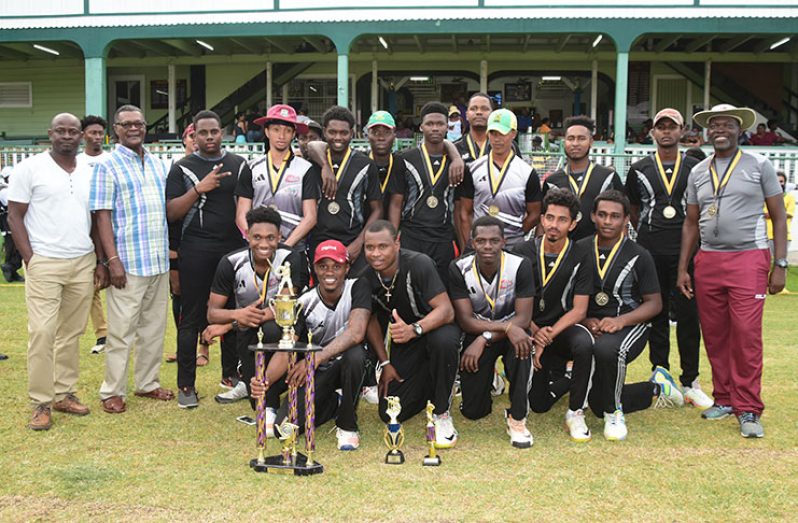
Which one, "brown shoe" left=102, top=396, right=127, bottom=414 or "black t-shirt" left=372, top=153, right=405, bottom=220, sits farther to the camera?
"black t-shirt" left=372, top=153, right=405, bottom=220

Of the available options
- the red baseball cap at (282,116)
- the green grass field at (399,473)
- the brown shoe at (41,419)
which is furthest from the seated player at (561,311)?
the brown shoe at (41,419)

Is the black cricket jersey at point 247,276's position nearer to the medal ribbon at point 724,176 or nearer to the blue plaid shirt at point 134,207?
the blue plaid shirt at point 134,207

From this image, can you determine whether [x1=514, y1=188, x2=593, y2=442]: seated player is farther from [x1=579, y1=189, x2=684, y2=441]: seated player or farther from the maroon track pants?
the maroon track pants

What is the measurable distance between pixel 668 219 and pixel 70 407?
4.58 meters

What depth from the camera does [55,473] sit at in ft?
15.2

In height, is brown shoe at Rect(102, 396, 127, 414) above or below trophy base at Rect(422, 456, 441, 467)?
above

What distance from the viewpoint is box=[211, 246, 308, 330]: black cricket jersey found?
18.8 feet

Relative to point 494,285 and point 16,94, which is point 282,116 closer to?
point 494,285

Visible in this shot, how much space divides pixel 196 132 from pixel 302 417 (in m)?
2.29

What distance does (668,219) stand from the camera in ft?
20.6

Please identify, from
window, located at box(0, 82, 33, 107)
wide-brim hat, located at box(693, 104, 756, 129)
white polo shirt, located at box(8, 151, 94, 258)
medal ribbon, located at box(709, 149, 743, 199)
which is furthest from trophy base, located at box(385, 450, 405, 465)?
window, located at box(0, 82, 33, 107)

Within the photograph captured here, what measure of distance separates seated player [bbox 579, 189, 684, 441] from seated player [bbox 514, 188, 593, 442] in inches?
4.2

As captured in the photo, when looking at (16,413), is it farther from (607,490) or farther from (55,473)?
(607,490)

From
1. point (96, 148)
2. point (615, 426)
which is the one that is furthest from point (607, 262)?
point (96, 148)
